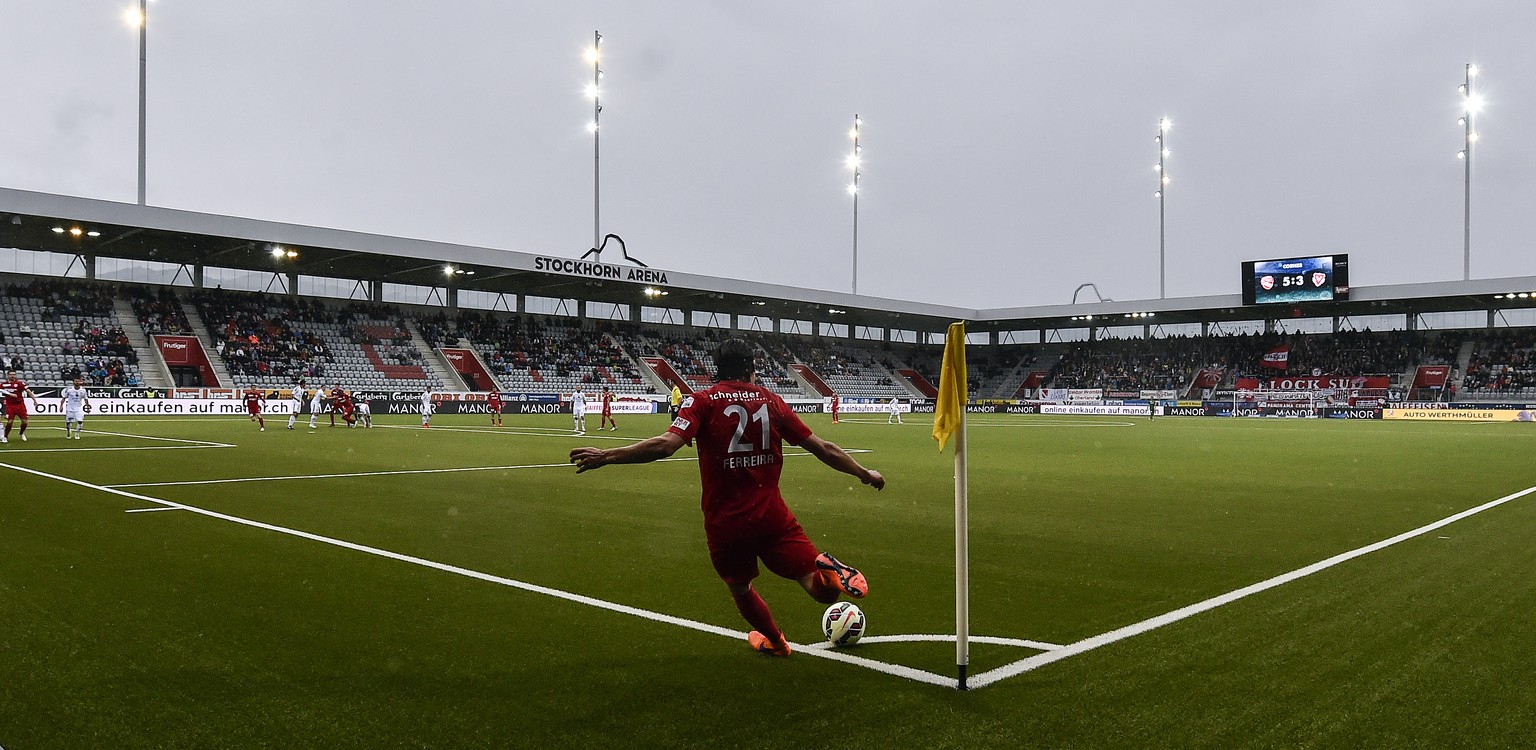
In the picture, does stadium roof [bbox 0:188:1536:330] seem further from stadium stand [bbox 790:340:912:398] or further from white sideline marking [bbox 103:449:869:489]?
white sideline marking [bbox 103:449:869:489]

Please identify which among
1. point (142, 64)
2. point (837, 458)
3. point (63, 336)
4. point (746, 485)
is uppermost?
point (142, 64)

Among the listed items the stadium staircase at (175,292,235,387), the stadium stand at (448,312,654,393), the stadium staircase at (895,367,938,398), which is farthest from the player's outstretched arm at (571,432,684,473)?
the stadium staircase at (895,367,938,398)

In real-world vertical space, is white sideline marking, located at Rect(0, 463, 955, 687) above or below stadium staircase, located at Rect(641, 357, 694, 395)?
below

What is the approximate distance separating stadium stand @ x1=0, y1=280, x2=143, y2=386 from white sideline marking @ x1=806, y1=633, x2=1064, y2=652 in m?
44.8

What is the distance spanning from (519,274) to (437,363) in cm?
697

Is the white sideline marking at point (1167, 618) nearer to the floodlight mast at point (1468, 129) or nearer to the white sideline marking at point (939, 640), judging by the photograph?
the white sideline marking at point (939, 640)

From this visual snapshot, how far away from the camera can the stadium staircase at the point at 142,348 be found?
144 feet

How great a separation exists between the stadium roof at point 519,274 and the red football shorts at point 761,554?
140 ft

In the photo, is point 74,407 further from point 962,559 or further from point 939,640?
point 962,559

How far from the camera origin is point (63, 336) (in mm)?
43750

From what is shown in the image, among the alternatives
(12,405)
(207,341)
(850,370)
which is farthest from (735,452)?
(850,370)

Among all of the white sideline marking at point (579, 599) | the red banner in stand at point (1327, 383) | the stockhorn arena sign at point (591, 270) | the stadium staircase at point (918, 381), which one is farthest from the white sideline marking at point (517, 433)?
the red banner in stand at point (1327, 383)

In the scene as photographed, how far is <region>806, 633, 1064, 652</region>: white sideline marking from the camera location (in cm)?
553

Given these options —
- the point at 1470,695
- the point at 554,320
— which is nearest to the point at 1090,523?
the point at 1470,695
